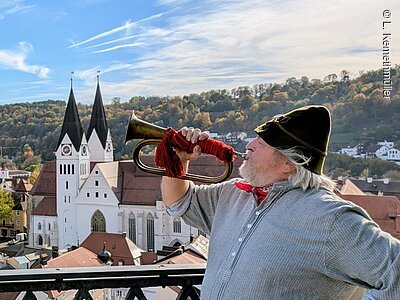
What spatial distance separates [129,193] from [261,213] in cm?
2345

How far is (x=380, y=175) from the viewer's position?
19.6 meters

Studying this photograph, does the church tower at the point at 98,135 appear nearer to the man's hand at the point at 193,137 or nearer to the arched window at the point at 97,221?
the arched window at the point at 97,221

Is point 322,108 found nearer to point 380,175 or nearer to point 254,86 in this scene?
point 254,86

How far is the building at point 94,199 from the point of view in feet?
76.1

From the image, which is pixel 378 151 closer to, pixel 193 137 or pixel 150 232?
pixel 150 232

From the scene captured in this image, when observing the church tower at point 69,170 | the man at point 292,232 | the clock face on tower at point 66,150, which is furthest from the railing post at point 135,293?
the clock face on tower at point 66,150

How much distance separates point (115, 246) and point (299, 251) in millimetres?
16167

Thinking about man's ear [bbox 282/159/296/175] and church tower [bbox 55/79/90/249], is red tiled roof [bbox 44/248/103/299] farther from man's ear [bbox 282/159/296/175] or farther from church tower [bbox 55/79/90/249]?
church tower [bbox 55/79/90/249]

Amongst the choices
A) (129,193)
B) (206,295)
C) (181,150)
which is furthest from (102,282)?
(129,193)

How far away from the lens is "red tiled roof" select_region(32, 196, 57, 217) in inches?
1009

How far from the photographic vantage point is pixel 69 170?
25.2m

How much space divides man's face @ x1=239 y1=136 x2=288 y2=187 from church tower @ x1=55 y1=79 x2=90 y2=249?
24387 mm

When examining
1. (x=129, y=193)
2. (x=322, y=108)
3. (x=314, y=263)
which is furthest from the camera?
(x=129, y=193)

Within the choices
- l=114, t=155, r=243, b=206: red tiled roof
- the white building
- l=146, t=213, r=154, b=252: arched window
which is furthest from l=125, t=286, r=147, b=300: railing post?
l=146, t=213, r=154, b=252: arched window
